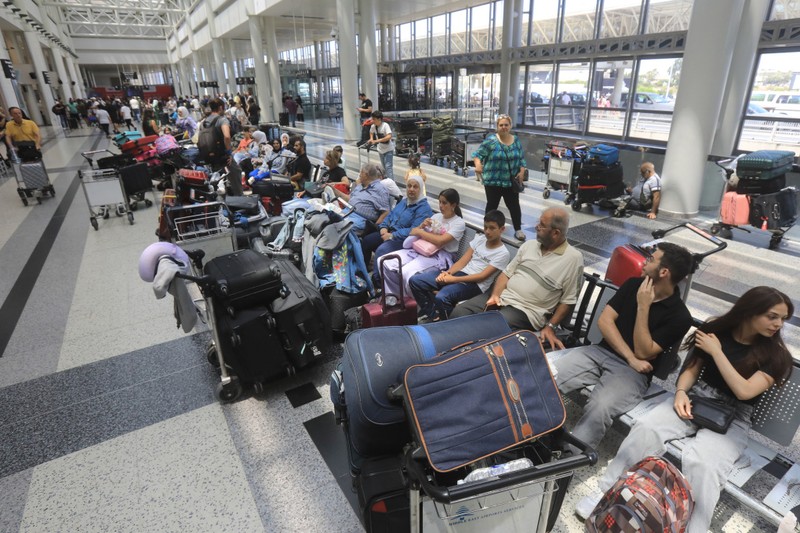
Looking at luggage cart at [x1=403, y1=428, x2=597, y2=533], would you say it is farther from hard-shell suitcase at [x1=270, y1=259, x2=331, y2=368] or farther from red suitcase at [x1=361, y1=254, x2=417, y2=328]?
red suitcase at [x1=361, y1=254, x2=417, y2=328]

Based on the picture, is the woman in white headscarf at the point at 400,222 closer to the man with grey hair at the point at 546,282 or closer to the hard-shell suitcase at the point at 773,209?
the man with grey hair at the point at 546,282

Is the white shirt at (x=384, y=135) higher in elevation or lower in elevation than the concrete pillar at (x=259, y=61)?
lower

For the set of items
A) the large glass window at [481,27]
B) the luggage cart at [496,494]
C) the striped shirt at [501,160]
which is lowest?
the luggage cart at [496,494]

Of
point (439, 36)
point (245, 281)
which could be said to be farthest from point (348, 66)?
point (245, 281)

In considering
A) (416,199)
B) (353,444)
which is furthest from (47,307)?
(353,444)

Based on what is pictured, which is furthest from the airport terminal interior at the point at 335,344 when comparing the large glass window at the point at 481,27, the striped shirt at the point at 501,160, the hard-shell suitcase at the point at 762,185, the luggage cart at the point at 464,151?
the large glass window at the point at 481,27

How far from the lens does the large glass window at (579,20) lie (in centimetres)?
1505

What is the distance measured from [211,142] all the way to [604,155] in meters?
7.19

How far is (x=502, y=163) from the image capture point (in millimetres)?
5980

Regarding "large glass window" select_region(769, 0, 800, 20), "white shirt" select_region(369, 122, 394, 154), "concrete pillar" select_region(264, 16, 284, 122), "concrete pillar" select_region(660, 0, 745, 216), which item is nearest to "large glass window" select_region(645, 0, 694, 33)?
"large glass window" select_region(769, 0, 800, 20)

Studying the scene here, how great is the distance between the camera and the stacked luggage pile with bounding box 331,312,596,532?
1.56 m

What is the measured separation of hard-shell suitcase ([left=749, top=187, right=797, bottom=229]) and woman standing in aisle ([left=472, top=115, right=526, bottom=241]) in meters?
3.21

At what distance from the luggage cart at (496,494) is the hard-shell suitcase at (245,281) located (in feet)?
6.35

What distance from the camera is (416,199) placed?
4781 millimetres
